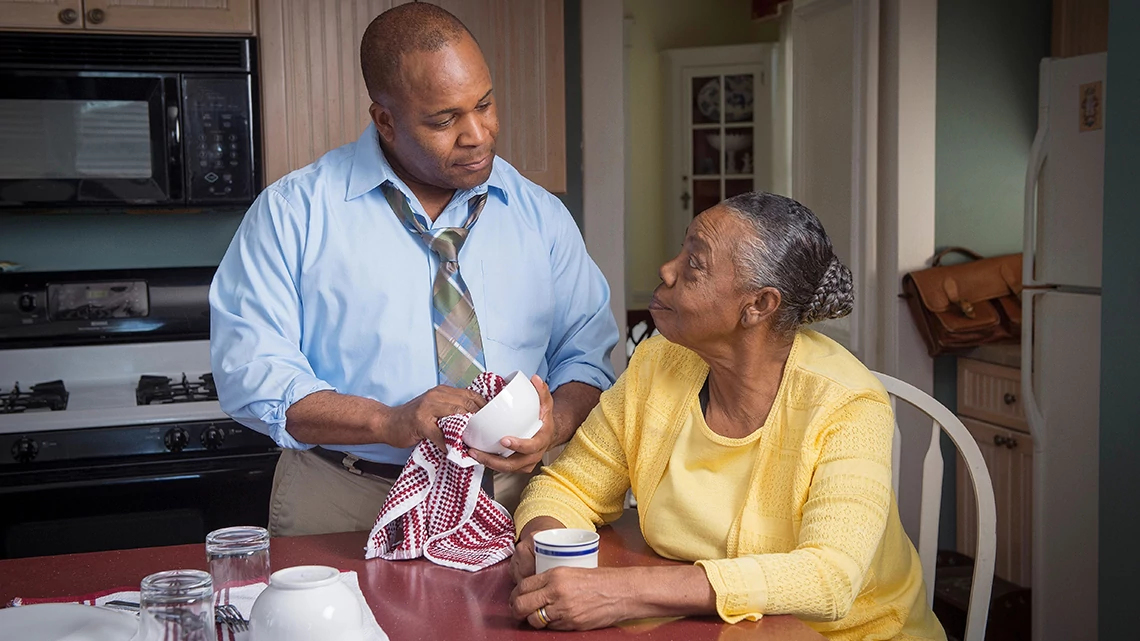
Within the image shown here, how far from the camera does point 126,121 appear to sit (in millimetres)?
2875

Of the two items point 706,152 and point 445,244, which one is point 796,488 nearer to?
point 445,244

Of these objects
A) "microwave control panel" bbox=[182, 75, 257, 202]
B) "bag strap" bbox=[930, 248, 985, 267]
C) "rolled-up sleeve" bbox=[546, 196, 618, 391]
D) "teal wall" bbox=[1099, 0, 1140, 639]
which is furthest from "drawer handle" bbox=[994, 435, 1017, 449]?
"microwave control panel" bbox=[182, 75, 257, 202]

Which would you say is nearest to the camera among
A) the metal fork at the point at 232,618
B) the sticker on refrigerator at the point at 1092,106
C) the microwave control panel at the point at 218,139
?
the metal fork at the point at 232,618

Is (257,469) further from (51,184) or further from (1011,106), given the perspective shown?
(1011,106)

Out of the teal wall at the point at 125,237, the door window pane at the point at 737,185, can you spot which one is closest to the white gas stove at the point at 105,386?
the teal wall at the point at 125,237

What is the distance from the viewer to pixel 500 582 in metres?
1.41

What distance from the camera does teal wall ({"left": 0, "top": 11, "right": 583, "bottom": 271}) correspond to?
3127 mm

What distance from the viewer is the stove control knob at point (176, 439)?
268 cm

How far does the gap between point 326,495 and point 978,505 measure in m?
1.00

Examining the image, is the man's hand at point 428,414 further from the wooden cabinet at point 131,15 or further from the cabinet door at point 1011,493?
the cabinet door at point 1011,493

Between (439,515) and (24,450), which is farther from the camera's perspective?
(24,450)

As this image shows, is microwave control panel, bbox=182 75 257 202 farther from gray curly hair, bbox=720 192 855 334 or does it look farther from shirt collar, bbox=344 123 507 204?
gray curly hair, bbox=720 192 855 334

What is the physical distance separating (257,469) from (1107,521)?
2.02 metres

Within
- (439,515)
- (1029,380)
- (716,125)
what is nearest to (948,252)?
(1029,380)
